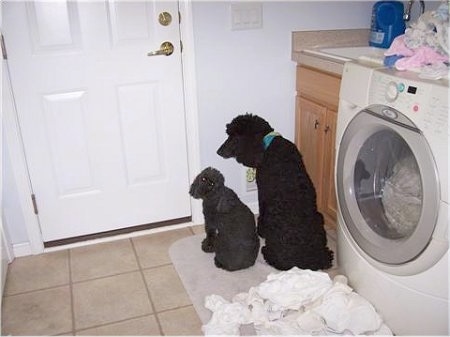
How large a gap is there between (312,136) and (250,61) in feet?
1.70

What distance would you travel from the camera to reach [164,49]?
2.19 m

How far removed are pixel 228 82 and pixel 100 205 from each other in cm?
95

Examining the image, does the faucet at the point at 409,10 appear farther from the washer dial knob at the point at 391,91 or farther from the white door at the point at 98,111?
the white door at the point at 98,111

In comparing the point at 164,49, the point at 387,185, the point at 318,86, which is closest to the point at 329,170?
the point at 318,86

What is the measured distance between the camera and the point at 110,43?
6.90 ft

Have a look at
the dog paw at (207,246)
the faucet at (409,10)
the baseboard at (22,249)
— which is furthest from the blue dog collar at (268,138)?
the baseboard at (22,249)

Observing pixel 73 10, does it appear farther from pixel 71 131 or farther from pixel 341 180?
pixel 341 180

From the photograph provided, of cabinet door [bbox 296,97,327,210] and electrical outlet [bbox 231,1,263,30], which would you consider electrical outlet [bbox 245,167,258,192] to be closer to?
cabinet door [bbox 296,97,327,210]

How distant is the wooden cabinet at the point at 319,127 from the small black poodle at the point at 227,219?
1.76ft

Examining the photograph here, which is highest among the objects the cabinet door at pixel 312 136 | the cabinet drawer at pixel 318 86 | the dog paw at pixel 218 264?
the cabinet drawer at pixel 318 86

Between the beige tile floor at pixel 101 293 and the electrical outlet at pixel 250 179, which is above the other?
the electrical outlet at pixel 250 179

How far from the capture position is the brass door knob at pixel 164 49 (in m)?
2.18

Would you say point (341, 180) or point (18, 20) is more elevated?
point (18, 20)

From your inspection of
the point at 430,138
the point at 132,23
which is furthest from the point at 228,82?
the point at 430,138
